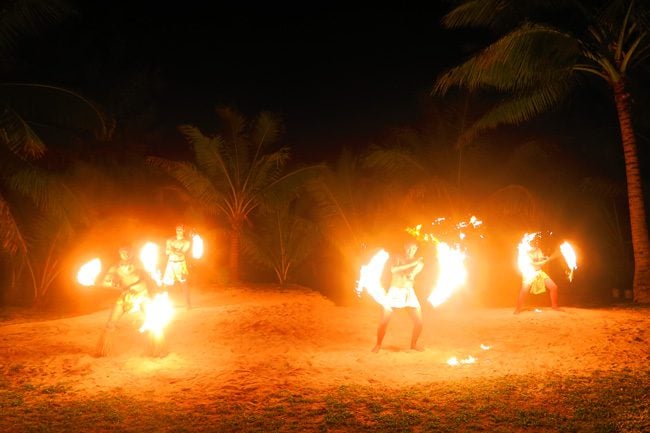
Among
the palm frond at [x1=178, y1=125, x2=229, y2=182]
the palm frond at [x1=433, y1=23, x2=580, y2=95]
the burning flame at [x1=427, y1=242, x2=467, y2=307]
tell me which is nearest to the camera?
the burning flame at [x1=427, y1=242, x2=467, y2=307]

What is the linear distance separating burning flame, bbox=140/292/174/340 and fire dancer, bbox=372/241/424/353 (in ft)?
10.8

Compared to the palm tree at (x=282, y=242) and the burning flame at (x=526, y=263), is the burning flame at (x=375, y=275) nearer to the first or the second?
the burning flame at (x=526, y=263)

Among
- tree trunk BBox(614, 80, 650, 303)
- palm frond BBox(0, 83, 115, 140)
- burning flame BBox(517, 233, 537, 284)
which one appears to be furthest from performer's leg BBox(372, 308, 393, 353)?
palm frond BBox(0, 83, 115, 140)

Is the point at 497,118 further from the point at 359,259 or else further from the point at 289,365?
the point at 289,365

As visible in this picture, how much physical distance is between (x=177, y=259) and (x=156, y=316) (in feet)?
13.5

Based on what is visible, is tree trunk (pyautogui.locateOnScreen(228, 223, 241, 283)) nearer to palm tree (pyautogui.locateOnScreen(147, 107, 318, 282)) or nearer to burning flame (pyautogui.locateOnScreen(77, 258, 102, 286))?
palm tree (pyautogui.locateOnScreen(147, 107, 318, 282))

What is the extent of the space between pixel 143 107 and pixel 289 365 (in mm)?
21597

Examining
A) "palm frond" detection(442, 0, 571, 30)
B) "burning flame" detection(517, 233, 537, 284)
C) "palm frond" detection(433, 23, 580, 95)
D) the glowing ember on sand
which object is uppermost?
"palm frond" detection(442, 0, 571, 30)

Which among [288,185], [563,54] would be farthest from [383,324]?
[288,185]

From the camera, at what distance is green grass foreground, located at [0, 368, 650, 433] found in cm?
496

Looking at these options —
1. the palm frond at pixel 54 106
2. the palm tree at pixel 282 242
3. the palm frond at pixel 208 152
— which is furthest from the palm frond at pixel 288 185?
the palm frond at pixel 54 106

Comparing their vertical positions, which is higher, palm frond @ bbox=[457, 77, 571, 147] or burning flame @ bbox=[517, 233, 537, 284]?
palm frond @ bbox=[457, 77, 571, 147]

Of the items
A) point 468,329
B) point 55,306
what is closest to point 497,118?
point 468,329

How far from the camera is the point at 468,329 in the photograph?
9.55 m
